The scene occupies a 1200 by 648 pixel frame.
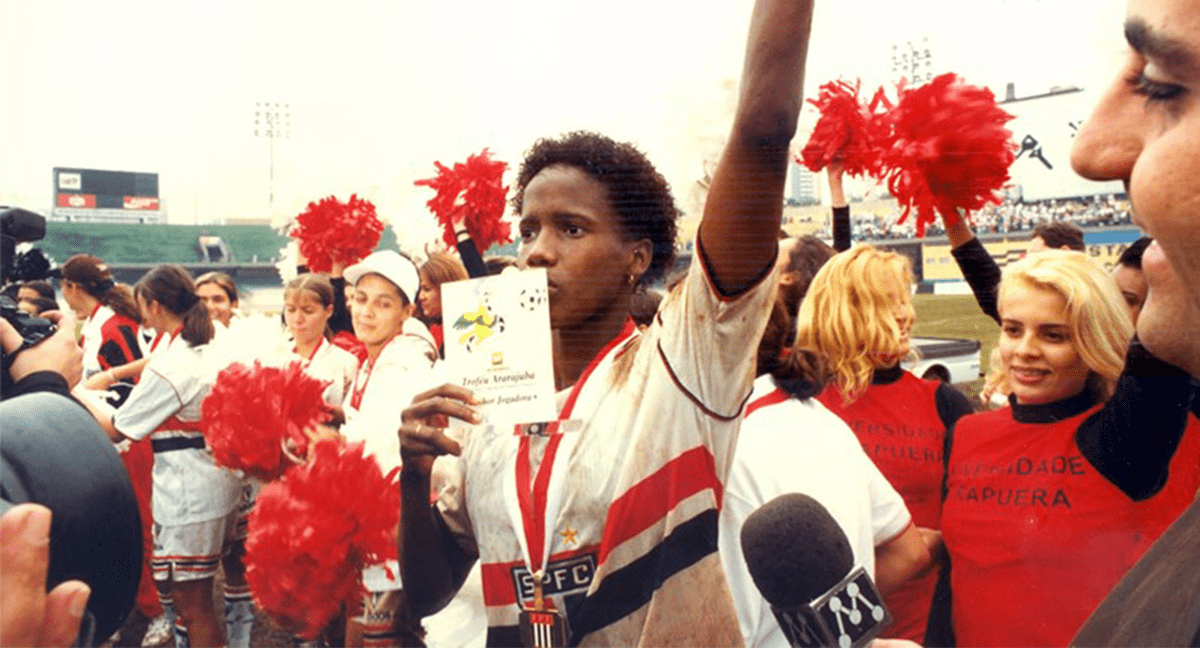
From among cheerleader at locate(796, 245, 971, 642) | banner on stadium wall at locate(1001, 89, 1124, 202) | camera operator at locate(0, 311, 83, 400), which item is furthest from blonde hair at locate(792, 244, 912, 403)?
camera operator at locate(0, 311, 83, 400)

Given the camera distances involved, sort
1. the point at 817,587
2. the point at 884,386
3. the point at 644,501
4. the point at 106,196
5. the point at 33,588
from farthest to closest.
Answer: the point at 106,196 < the point at 33,588 < the point at 884,386 < the point at 644,501 < the point at 817,587

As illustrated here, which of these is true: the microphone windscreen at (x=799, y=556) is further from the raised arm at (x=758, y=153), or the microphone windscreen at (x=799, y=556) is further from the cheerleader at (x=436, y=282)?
the cheerleader at (x=436, y=282)

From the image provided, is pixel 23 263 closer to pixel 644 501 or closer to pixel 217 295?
pixel 217 295

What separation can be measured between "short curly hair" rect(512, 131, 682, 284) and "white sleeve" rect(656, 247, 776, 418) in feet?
0.36

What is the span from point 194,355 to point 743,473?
3.28 ft

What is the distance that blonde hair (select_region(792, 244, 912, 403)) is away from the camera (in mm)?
1331

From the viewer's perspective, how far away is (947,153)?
1.24 metres

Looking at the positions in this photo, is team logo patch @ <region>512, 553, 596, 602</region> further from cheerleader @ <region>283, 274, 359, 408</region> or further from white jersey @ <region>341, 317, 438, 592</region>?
cheerleader @ <region>283, 274, 359, 408</region>

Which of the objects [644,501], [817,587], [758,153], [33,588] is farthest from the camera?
[33,588]

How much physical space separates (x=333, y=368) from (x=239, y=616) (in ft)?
1.55

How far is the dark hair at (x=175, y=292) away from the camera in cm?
160

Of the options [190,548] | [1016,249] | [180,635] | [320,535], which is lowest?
[180,635]

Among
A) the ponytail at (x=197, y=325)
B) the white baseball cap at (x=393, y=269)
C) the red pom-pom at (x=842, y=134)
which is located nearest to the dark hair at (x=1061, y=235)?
the red pom-pom at (x=842, y=134)

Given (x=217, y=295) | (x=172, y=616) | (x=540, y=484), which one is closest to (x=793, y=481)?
(x=540, y=484)
